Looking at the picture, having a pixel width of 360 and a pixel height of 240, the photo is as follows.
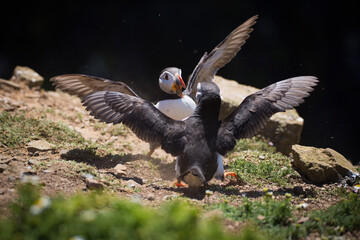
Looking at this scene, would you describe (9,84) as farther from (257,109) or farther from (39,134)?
(257,109)

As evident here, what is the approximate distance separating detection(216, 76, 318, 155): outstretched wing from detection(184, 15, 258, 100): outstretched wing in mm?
1101

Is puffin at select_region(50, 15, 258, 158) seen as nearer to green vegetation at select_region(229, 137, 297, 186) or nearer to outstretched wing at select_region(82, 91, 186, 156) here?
outstretched wing at select_region(82, 91, 186, 156)

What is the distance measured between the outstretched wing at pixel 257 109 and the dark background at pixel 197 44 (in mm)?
3531

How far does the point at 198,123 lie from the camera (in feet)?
15.6

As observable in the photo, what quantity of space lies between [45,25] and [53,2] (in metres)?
0.57

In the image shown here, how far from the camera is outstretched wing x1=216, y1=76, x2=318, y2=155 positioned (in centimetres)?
477

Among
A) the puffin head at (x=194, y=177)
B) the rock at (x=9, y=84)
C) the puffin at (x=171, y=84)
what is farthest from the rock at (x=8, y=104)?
the puffin head at (x=194, y=177)

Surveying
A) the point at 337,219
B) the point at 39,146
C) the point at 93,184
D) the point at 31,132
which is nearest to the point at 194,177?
the point at 93,184

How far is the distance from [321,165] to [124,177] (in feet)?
7.98

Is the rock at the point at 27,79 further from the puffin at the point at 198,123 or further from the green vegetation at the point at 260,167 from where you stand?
the green vegetation at the point at 260,167

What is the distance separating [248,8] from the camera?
8.98 metres

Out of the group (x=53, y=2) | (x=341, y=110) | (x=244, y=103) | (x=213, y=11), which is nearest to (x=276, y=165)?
(x=244, y=103)

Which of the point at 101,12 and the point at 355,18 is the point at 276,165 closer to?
the point at 355,18

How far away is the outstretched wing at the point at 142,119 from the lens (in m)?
4.65
